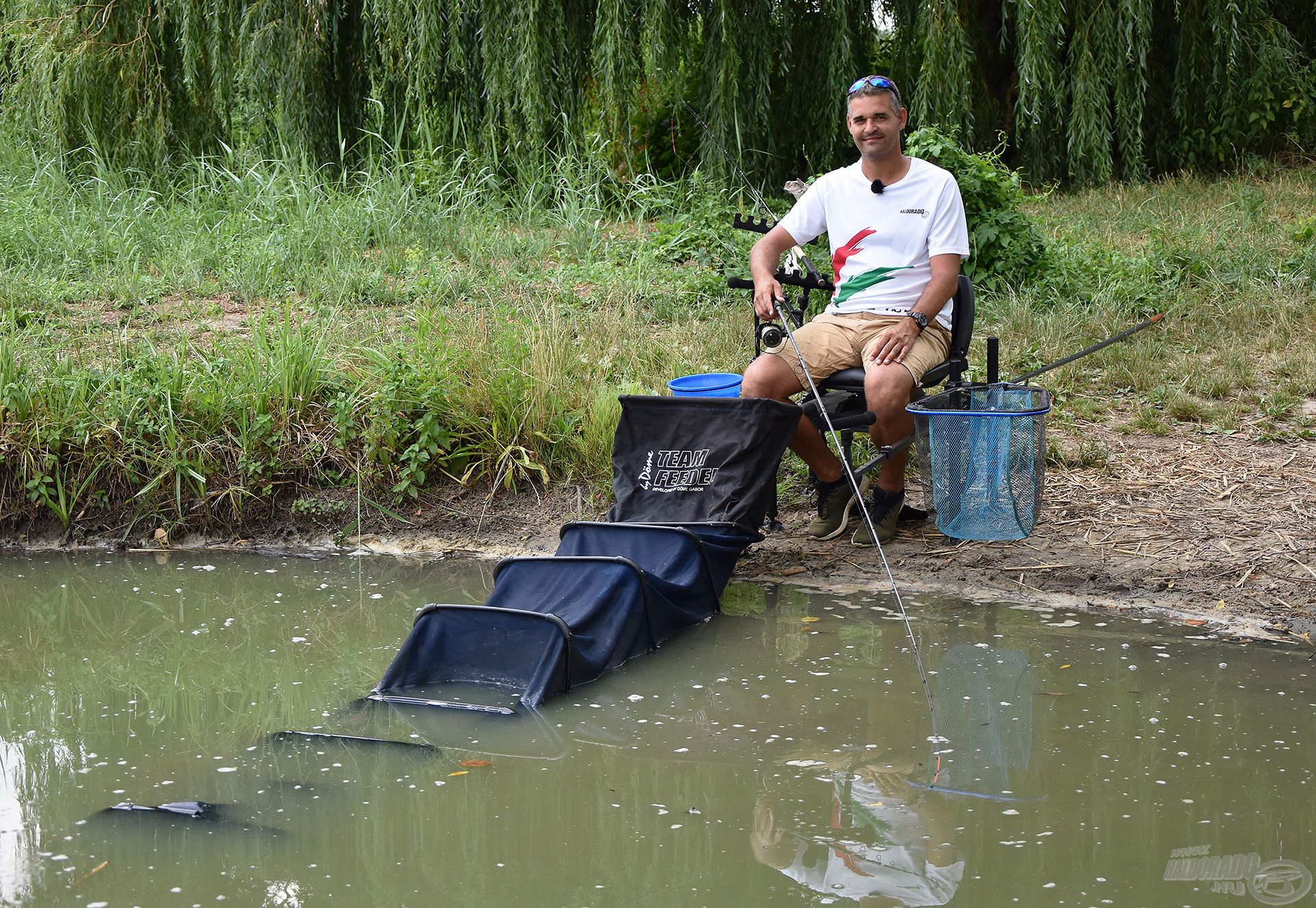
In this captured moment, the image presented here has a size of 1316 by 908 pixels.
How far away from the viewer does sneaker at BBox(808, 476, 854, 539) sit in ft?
15.9

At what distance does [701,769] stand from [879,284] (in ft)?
6.95

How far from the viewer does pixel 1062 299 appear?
6734 millimetres

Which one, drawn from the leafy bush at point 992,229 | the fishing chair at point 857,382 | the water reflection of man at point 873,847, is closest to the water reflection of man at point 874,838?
the water reflection of man at point 873,847

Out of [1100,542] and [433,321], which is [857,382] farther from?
[433,321]

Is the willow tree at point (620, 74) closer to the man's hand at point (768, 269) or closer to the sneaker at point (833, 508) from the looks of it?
the man's hand at point (768, 269)

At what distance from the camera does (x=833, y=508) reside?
486 centimetres

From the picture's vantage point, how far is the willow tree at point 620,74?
8.01 m

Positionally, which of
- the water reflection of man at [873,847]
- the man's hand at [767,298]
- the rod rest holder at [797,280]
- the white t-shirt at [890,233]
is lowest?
the water reflection of man at [873,847]

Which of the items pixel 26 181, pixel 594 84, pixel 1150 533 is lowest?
pixel 1150 533

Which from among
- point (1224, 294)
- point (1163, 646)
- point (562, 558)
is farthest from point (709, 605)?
point (1224, 294)

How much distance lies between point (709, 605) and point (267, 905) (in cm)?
195

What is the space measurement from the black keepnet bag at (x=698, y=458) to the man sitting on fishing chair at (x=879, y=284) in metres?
0.23

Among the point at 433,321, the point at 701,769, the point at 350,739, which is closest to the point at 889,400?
the point at 701,769

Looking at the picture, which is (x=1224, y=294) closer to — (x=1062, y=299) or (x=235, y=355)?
(x=1062, y=299)
